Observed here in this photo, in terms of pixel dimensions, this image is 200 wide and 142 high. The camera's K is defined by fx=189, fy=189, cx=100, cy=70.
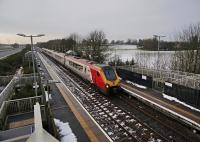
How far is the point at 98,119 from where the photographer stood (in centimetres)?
1172

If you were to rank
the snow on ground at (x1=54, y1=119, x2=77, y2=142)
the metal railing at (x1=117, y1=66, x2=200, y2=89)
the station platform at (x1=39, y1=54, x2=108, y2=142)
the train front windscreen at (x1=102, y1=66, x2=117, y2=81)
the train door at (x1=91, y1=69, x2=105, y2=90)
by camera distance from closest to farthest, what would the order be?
the snow on ground at (x1=54, y1=119, x2=77, y2=142) → the station platform at (x1=39, y1=54, x2=108, y2=142) → the train front windscreen at (x1=102, y1=66, x2=117, y2=81) → the train door at (x1=91, y1=69, x2=105, y2=90) → the metal railing at (x1=117, y1=66, x2=200, y2=89)

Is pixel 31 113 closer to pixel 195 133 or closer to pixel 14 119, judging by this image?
pixel 14 119

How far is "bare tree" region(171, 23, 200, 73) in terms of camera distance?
24.8m

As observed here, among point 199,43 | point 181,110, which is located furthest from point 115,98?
point 199,43

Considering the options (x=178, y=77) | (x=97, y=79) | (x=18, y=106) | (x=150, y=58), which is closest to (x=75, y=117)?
(x=18, y=106)

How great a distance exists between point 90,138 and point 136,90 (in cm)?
931

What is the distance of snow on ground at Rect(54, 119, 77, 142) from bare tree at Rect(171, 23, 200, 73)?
20224 millimetres

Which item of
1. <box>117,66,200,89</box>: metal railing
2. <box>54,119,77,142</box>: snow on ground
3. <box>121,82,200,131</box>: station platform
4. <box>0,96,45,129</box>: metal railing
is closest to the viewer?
<box>54,119,77,142</box>: snow on ground

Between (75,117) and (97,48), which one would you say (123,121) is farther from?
(97,48)

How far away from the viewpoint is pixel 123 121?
1139 cm

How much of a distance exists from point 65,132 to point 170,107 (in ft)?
24.3

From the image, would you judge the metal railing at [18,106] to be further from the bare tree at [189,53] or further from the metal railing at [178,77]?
the bare tree at [189,53]

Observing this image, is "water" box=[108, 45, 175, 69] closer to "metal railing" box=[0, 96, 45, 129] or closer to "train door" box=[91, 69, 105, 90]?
"train door" box=[91, 69, 105, 90]

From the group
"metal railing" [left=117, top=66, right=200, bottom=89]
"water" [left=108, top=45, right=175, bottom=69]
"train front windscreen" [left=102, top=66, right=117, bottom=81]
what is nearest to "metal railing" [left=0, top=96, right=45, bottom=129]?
"train front windscreen" [left=102, top=66, right=117, bottom=81]
